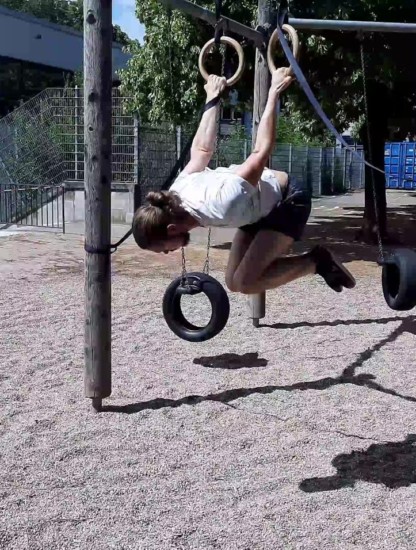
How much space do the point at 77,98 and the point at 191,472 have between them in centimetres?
1375

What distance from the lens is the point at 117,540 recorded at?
327 centimetres

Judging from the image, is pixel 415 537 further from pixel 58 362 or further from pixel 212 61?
pixel 212 61

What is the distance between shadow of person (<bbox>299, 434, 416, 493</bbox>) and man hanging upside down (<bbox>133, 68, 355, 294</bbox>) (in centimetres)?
100

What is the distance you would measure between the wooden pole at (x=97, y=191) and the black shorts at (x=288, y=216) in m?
1.01

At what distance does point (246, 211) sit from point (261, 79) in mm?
3215

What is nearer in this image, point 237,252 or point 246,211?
point 246,211

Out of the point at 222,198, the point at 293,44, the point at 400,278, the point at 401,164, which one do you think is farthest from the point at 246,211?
the point at 401,164

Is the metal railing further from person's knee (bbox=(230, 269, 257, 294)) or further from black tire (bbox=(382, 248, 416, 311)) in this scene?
black tire (bbox=(382, 248, 416, 311))

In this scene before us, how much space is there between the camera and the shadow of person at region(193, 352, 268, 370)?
6.04m

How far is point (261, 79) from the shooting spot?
6875 millimetres

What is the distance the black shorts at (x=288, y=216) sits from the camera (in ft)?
14.1

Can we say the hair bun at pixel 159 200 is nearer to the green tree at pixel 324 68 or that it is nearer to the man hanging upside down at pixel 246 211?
the man hanging upside down at pixel 246 211

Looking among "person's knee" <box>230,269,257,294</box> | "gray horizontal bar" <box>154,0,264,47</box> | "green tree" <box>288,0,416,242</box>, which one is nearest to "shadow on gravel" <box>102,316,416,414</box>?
"person's knee" <box>230,269,257,294</box>

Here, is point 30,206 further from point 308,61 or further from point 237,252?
point 237,252
